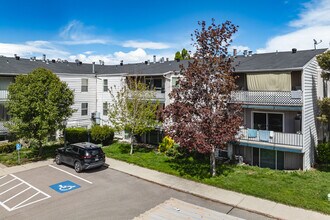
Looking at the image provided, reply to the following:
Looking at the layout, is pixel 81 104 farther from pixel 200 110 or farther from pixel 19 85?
pixel 200 110

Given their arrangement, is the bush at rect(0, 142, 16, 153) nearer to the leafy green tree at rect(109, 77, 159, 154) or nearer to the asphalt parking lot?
the asphalt parking lot

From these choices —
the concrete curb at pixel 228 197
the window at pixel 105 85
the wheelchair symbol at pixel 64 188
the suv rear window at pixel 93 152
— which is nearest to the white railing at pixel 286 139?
the concrete curb at pixel 228 197

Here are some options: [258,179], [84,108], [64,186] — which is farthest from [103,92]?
[258,179]

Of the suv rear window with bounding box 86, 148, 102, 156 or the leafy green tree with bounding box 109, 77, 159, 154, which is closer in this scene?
the suv rear window with bounding box 86, 148, 102, 156

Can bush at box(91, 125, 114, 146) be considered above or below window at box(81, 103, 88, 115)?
below

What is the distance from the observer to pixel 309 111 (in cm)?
1758

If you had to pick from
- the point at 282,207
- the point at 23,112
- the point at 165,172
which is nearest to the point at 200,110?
the point at 165,172

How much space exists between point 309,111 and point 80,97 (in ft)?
77.4

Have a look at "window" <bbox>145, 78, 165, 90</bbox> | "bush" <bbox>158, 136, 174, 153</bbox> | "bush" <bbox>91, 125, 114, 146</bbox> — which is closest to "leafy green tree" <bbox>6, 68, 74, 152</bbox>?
"bush" <bbox>91, 125, 114, 146</bbox>

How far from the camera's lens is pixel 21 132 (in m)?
19.8

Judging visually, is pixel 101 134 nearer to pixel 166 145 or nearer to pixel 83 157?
pixel 166 145

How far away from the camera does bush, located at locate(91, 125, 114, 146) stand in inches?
982

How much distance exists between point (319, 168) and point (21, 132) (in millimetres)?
22905

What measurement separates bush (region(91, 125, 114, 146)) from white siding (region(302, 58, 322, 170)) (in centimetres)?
1776
